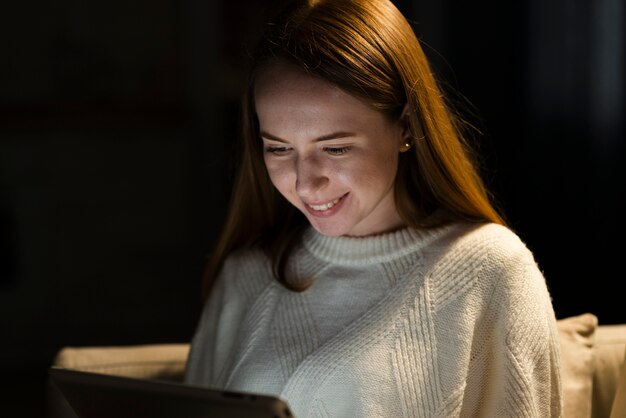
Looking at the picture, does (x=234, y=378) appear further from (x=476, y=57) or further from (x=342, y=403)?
(x=476, y=57)

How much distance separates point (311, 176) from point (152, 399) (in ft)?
1.38

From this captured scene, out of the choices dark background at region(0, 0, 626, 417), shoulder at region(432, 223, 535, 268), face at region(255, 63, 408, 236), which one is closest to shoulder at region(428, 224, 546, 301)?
shoulder at region(432, 223, 535, 268)

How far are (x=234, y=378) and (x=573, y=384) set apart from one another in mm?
575

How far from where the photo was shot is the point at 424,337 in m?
1.41

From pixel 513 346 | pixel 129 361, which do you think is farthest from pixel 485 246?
pixel 129 361

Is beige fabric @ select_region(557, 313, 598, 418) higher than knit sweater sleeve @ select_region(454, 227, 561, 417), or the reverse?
knit sweater sleeve @ select_region(454, 227, 561, 417)

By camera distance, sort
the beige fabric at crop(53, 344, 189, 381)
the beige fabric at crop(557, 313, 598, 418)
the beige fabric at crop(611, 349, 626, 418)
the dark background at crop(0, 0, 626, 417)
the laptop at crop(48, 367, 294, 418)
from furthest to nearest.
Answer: the dark background at crop(0, 0, 626, 417) → the beige fabric at crop(53, 344, 189, 381) → the beige fabric at crop(557, 313, 598, 418) → the beige fabric at crop(611, 349, 626, 418) → the laptop at crop(48, 367, 294, 418)

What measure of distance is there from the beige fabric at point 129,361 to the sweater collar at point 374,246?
41 cm

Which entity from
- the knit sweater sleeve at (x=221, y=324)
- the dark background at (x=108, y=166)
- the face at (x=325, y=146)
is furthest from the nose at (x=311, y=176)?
the dark background at (x=108, y=166)

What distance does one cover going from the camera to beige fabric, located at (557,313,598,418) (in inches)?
62.0

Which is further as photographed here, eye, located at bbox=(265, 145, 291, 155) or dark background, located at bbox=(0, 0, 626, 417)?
dark background, located at bbox=(0, 0, 626, 417)

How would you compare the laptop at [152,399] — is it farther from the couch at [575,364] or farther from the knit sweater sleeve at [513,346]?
the knit sweater sleeve at [513,346]

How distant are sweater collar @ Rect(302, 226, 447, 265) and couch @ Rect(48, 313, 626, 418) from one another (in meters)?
0.33

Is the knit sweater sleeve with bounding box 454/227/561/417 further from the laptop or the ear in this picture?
the laptop
